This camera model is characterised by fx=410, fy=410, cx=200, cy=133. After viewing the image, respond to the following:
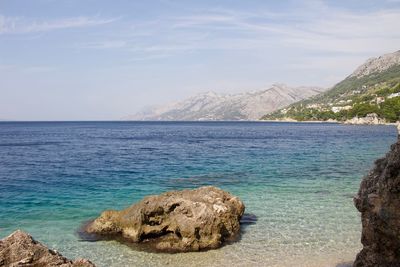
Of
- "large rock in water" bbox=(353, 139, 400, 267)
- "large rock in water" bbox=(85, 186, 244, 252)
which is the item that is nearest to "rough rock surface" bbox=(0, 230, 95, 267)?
"large rock in water" bbox=(353, 139, 400, 267)

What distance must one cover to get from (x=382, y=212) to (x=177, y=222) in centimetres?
1207

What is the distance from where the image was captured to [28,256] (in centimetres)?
1068

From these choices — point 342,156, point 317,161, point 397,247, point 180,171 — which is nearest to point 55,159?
point 180,171

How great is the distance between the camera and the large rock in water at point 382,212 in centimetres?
924

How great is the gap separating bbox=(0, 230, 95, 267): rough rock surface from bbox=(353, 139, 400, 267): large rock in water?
7242mm

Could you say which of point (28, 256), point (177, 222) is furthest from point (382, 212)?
point (177, 222)

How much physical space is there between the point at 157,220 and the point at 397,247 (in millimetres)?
12870

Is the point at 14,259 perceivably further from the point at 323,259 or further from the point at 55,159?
the point at 55,159

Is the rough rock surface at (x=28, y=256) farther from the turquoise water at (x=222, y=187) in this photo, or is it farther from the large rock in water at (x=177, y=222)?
the large rock in water at (x=177, y=222)

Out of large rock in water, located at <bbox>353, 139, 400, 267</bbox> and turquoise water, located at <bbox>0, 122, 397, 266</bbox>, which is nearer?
large rock in water, located at <bbox>353, 139, 400, 267</bbox>

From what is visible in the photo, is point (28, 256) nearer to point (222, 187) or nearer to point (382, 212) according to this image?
point (382, 212)

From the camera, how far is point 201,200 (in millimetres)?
21219

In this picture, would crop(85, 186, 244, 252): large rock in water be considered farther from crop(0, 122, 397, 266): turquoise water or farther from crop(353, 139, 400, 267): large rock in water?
crop(353, 139, 400, 267): large rock in water

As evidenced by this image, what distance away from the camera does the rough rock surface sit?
10425 mm
